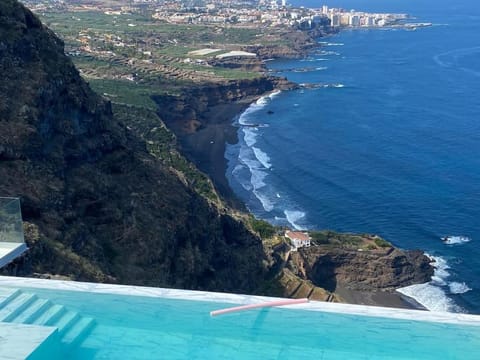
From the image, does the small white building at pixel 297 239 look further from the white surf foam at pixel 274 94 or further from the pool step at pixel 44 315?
the white surf foam at pixel 274 94

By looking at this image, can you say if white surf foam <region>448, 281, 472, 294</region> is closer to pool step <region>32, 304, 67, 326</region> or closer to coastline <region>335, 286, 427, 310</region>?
coastline <region>335, 286, 427, 310</region>

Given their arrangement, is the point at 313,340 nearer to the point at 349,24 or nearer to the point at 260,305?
the point at 260,305

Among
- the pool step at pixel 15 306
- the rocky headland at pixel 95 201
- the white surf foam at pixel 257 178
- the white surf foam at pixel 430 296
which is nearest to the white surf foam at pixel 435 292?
the white surf foam at pixel 430 296

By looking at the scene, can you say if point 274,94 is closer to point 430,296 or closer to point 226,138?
point 226,138

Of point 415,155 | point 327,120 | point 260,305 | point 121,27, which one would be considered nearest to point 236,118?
point 327,120

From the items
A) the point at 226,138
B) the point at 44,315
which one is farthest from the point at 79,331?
the point at 226,138

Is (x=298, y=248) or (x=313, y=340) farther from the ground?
(x=313, y=340)
